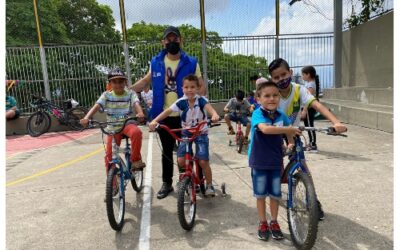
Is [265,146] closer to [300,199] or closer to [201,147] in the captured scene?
[300,199]

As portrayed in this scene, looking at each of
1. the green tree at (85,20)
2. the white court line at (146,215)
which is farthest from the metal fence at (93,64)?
the green tree at (85,20)

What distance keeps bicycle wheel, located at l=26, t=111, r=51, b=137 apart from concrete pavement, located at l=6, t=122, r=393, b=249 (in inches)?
220

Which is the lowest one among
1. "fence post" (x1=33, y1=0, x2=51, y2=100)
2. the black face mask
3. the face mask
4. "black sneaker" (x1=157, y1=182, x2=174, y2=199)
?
"black sneaker" (x1=157, y1=182, x2=174, y2=199)

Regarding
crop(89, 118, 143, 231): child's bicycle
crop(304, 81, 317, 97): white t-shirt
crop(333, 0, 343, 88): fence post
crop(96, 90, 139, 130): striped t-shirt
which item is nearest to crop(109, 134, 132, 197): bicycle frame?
crop(89, 118, 143, 231): child's bicycle

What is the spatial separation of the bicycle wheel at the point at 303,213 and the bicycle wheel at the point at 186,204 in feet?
3.64

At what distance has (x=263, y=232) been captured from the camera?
11.1 feet

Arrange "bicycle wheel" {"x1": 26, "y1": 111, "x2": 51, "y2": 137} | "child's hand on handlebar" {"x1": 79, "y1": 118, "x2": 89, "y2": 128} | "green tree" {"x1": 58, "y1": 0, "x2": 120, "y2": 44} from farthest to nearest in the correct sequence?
"green tree" {"x1": 58, "y1": 0, "x2": 120, "y2": 44}
"bicycle wheel" {"x1": 26, "y1": 111, "x2": 51, "y2": 137}
"child's hand on handlebar" {"x1": 79, "y1": 118, "x2": 89, "y2": 128}

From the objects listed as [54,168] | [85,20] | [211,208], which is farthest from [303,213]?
[85,20]

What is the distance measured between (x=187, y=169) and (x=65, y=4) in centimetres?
3095

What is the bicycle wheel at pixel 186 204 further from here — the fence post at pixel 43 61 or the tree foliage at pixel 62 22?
the tree foliage at pixel 62 22

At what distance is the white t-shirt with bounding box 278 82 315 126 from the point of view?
3555 millimetres

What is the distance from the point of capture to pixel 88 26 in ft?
98.0

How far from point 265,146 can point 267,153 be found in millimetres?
73

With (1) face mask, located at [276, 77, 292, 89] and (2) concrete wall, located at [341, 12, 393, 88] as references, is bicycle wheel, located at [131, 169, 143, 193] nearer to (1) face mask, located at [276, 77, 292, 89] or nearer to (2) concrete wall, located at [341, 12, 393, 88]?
(1) face mask, located at [276, 77, 292, 89]
